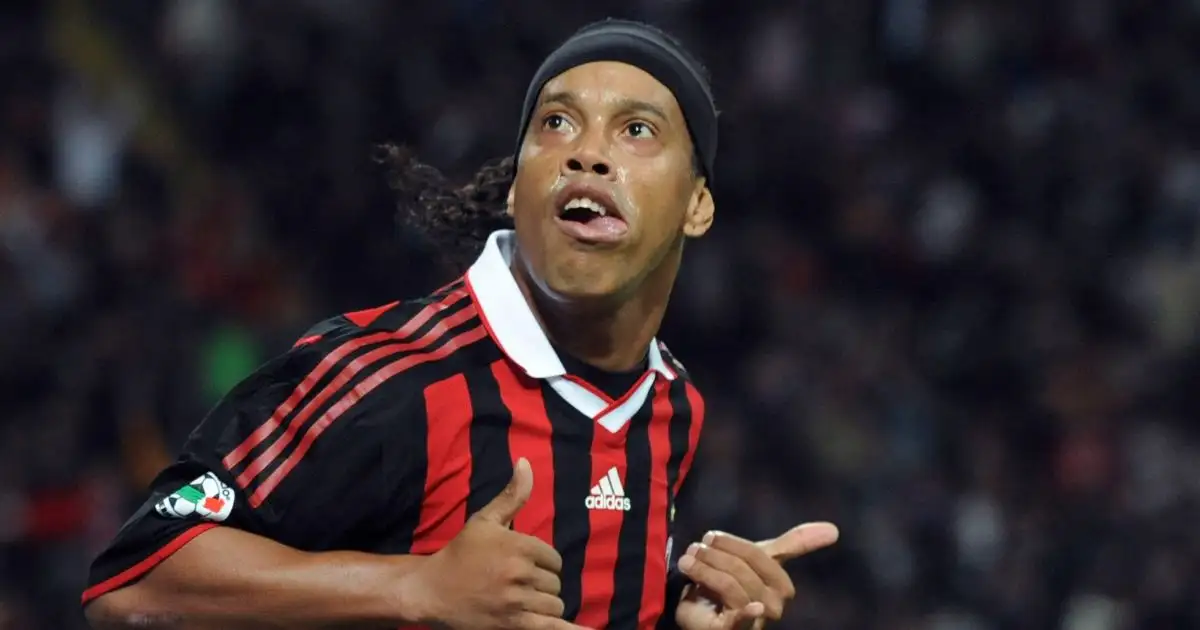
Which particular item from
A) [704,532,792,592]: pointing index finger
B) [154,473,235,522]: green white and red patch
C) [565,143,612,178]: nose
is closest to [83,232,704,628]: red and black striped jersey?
[154,473,235,522]: green white and red patch

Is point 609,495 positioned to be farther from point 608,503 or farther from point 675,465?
point 675,465

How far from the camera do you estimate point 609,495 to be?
259 centimetres

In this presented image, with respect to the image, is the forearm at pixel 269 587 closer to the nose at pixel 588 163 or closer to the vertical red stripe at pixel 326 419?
the vertical red stripe at pixel 326 419

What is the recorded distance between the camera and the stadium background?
6375 mm

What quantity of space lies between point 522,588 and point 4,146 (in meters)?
5.54

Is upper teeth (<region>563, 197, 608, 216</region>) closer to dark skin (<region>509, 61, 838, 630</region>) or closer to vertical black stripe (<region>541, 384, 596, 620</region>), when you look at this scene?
dark skin (<region>509, 61, 838, 630</region>)

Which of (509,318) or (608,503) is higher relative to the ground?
(509,318)

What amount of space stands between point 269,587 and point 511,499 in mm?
333

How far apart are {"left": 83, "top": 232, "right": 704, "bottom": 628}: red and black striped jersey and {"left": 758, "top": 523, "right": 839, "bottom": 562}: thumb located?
0.58ft

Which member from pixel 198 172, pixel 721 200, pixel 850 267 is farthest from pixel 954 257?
pixel 198 172

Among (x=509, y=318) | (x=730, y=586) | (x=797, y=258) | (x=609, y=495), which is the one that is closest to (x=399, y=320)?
(x=509, y=318)

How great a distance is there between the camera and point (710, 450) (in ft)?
21.6

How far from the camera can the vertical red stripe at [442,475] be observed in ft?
7.82

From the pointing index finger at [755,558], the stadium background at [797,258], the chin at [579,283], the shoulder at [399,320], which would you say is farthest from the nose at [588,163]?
the stadium background at [797,258]
